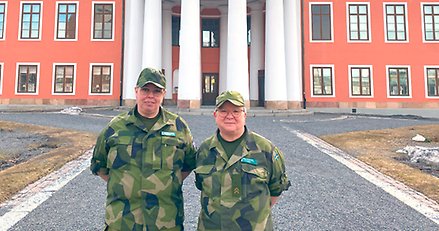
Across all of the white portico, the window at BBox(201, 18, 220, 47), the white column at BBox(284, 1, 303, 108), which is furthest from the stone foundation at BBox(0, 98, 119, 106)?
the white column at BBox(284, 1, 303, 108)

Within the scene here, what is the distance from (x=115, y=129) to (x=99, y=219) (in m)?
2.26

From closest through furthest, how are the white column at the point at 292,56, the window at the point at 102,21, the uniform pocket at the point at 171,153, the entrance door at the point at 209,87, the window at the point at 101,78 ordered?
the uniform pocket at the point at 171,153, the white column at the point at 292,56, the window at the point at 101,78, the window at the point at 102,21, the entrance door at the point at 209,87

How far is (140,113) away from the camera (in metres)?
2.42

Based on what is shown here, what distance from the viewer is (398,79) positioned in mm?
23172

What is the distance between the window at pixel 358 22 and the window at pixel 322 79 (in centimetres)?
328

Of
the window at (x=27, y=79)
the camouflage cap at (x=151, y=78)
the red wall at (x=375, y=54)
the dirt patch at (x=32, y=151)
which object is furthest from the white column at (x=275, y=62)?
the window at (x=27, y=79)

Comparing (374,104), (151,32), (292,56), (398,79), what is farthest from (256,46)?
(398,79)

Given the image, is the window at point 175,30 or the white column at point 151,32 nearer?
the white column at point 151,32

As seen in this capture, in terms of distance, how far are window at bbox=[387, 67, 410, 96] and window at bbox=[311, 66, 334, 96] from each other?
462cm

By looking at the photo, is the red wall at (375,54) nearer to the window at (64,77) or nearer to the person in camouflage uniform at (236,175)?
the window at (64,77)

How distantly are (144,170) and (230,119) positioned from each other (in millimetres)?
792

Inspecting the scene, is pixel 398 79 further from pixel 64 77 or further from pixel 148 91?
pixel 64 77

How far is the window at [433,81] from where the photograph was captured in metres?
23.0

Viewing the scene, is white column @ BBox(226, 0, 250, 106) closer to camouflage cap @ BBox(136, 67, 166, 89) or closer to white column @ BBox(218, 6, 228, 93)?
white column @ BBox(218, 6, 228, 93)
